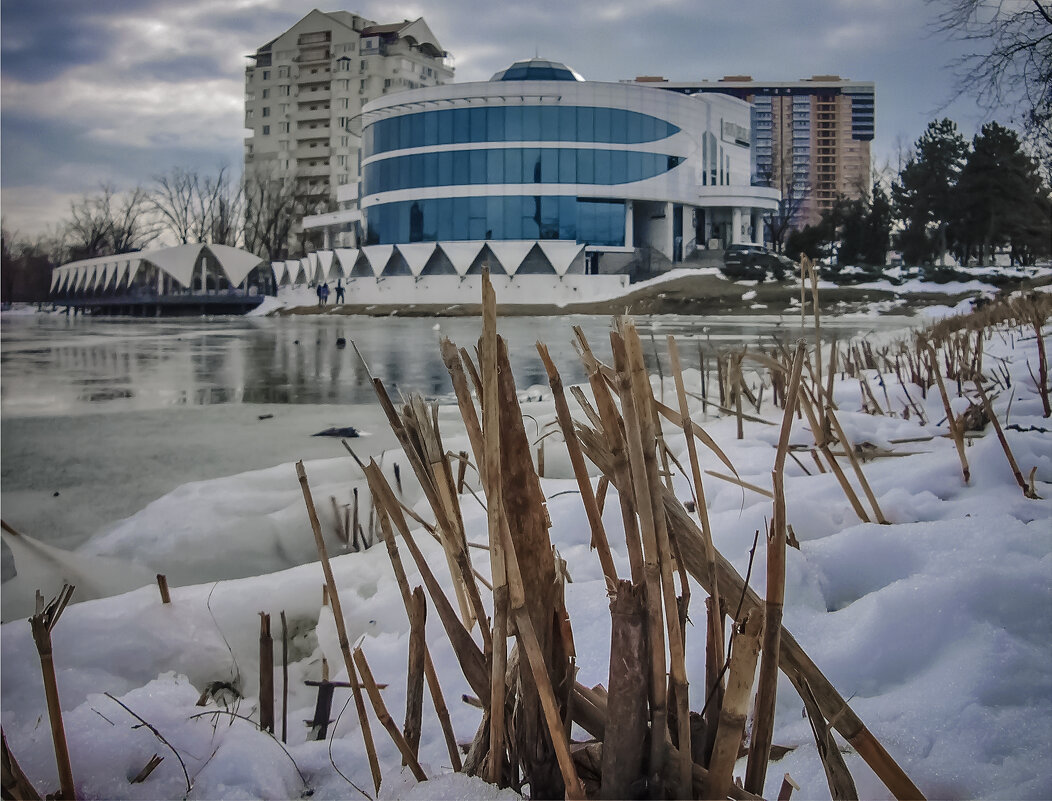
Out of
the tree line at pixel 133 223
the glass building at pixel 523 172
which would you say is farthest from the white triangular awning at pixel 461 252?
the tree line at pixel 133 223

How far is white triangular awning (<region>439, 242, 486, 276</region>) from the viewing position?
12.4ft

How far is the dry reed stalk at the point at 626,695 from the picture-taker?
25cm

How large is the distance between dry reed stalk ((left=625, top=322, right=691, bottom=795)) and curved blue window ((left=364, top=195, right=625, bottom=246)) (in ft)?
10.8

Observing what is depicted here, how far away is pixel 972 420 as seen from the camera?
41.1 inches

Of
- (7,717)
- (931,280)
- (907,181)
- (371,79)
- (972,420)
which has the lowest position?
(7,717)

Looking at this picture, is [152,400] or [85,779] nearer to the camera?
[85,779]

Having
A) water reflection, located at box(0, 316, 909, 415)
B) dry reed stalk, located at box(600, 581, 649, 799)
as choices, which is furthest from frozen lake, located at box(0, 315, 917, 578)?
dry reed stalk, located at box(600, 581, 649, 799)

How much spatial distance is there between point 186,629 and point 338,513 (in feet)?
1.37

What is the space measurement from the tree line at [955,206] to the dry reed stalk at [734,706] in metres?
1.60

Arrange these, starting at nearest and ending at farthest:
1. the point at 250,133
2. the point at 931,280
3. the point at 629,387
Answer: the point at 629,387
the point at 250,133
the point at 931,280

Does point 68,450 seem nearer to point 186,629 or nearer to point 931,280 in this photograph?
point 186,629

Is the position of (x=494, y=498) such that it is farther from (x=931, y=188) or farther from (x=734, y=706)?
(x=931, y=188)

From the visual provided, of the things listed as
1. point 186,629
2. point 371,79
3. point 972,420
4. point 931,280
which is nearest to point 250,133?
point 371,79

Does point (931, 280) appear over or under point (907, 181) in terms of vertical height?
under
